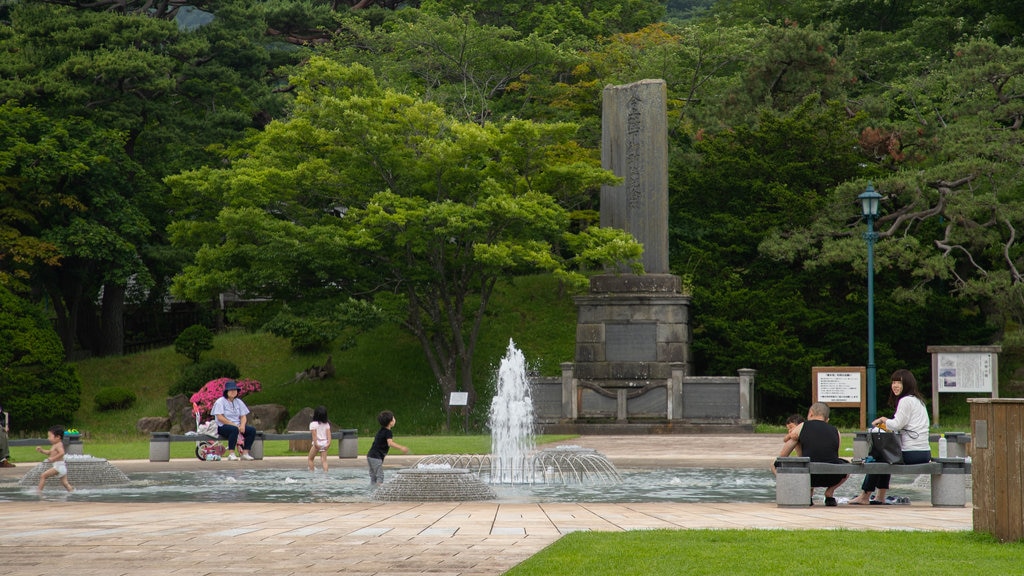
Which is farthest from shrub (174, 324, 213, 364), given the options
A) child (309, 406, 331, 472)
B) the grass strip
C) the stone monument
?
the grass strip

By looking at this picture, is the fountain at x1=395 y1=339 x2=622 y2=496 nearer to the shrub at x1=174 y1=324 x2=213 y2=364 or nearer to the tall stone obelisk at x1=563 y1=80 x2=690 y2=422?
the tall stone obelisk at x1=563 y1=80 x2=690 y2=422

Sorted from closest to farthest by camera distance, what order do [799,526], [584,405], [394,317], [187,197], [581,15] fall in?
[799,526], [584,405], [394,317], [187,197], [581,15]

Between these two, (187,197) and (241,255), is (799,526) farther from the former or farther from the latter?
(187,197)

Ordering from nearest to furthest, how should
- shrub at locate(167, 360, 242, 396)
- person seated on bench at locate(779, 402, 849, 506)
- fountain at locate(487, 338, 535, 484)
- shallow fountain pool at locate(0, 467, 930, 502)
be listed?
1. person seated on bench at locate(779, 402, 849, 506)
2. shallow fountain pool at locate(0, 467, 930, 502)
3. fountain at locate(487, 338, 535, 484)
4. shrub at locate(167, 360, 242, 396)

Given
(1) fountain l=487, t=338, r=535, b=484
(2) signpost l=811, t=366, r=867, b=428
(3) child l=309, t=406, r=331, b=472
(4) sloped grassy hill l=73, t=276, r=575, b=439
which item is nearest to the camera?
(1) fountain l=487, t=338, r=535, b=484

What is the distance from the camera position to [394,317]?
33969 millimetres

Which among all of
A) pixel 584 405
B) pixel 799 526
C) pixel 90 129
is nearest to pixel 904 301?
pixel 584 405

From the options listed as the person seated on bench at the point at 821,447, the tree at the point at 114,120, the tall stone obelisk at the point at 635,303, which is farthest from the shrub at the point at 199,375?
the person seated on bench at the point at 821,447

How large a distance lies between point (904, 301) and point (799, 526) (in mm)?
25366

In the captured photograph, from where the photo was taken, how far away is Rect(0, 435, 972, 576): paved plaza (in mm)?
8742

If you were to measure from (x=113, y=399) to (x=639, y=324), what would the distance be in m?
19.0

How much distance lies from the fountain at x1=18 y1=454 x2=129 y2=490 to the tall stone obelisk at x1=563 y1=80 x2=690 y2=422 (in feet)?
52.3

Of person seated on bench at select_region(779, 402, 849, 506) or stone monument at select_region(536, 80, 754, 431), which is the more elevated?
stone monument at select_region(536, 80, 754, 431)

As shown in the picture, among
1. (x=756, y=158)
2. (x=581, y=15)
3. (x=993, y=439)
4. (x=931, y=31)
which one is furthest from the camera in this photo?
(x=581, y=15)
